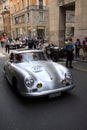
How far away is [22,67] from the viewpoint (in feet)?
19.8

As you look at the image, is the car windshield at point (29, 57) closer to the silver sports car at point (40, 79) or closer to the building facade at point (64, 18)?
the silver sports car at point (40, 79)

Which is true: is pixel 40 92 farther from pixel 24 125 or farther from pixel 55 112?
pixel 24 125

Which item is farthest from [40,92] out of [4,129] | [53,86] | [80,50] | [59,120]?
[80,50]

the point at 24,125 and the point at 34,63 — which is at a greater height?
the point at 34,63

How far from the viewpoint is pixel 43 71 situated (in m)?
5.61

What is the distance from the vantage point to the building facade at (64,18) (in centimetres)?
1477

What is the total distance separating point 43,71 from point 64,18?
13865 millimetres

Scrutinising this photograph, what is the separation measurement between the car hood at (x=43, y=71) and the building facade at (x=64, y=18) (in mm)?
9583

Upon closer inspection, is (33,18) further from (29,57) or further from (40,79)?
(40,79)

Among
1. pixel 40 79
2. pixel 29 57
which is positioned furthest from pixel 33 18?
pixel 40 79

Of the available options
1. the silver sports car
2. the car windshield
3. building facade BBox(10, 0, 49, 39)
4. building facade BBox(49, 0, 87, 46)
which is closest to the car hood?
the silver sports car

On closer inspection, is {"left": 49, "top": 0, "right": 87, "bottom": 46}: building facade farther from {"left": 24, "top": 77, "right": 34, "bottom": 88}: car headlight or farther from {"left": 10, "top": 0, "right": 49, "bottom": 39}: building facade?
{"left": 10, "top": 0, "right": 49, "bottom": 39}: building facade

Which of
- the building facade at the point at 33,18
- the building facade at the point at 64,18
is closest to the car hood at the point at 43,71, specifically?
the building facade at the point at 64,18

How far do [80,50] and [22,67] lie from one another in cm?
1022
